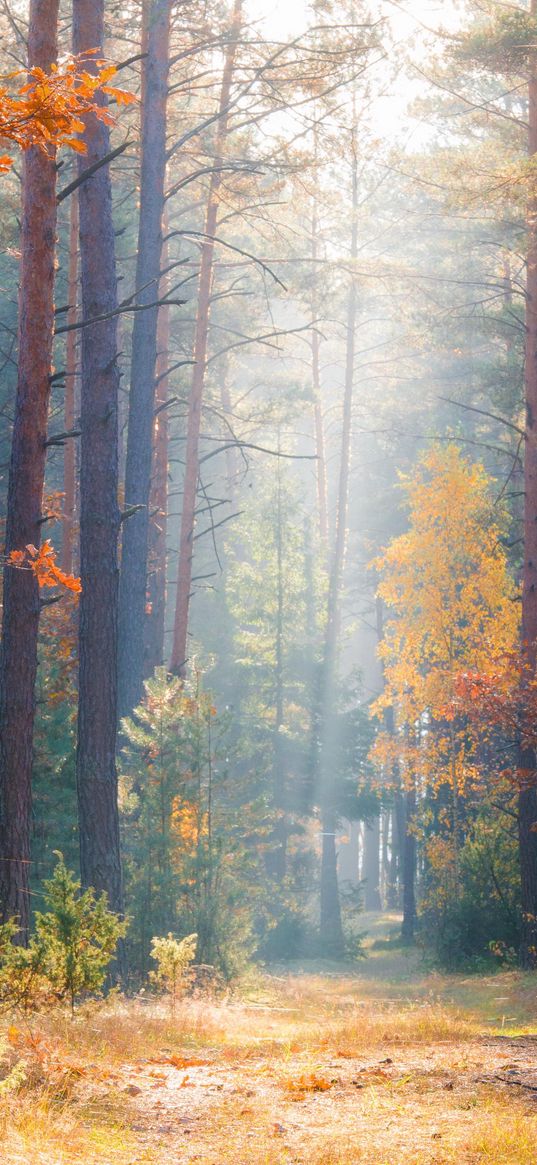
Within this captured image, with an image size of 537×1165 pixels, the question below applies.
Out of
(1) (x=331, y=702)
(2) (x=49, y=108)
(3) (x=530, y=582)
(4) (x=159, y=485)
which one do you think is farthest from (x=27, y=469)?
(1) (x=331, y=702)

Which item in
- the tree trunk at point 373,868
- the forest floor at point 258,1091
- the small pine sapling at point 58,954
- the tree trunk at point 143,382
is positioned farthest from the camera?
the tree trunk at point 373,868

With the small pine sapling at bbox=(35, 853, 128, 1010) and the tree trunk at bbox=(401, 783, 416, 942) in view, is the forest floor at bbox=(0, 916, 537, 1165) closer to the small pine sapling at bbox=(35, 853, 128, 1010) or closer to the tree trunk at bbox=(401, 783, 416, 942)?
the small pine sapling at bbox=(35, 853, 128, 1010)

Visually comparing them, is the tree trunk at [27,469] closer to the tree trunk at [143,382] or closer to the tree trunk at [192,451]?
the tree trunk at [143,382]

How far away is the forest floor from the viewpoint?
4.51 metres

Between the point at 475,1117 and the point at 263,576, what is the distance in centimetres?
2686

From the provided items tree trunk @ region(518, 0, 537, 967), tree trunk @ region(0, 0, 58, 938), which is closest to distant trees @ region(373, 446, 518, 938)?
tree trunk @ region(518, 0, 537, 967)

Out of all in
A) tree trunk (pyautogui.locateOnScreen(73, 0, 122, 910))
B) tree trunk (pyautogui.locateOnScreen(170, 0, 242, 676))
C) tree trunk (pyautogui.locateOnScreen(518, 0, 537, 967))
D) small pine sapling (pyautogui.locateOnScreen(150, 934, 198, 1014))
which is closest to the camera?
small pine sapling (pyautogui.locateOnScreen(150, 934, 198, 1014))

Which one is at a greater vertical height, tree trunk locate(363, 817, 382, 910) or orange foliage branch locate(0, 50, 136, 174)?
orange foliage branch locate(0, 50, 136, 174)

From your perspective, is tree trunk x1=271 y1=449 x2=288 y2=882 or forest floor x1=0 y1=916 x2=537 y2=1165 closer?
forest floor x1=0 y1=916 x2=537 y2=1165

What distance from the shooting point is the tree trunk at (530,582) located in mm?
15969

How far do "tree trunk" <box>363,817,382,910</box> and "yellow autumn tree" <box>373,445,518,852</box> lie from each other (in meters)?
21.0

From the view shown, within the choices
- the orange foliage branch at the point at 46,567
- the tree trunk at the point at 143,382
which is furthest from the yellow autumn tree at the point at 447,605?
the orange foliage branch at the point at 46,567

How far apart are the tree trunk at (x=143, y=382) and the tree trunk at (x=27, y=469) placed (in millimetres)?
5830

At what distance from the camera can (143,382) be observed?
51.7ft
